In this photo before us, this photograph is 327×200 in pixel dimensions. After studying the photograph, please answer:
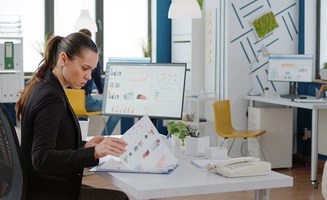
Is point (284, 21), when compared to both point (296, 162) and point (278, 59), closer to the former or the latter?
point (278, 59)

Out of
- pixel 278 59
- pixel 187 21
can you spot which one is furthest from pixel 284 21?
pixel 187 21

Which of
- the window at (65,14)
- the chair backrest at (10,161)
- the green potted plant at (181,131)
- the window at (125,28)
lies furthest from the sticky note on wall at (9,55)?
the chair backrest at (10,161)

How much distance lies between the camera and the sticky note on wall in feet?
21.6

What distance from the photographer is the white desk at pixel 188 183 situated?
2314 millimetres

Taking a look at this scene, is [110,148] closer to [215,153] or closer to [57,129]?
[57,129]

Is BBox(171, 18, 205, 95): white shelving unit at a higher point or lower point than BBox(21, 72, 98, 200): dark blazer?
higher

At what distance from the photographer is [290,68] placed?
6383 mm

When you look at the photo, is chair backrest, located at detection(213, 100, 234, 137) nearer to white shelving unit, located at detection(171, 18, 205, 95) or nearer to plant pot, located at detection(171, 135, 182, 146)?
white shelving unit, located at detection(171, 18, 205, 95)

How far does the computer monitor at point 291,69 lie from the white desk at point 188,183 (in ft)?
12.5

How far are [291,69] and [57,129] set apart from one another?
438cm

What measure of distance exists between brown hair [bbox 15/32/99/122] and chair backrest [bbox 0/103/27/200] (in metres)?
0.17

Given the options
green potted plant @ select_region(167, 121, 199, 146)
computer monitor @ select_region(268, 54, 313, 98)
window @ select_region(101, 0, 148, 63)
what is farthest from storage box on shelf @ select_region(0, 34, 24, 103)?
green potted plant @ select_region(167, 121, 199, 146)

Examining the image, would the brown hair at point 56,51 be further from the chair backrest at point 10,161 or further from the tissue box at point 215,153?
the tissue box at point 215,153

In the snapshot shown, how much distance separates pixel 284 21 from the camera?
6852mm
